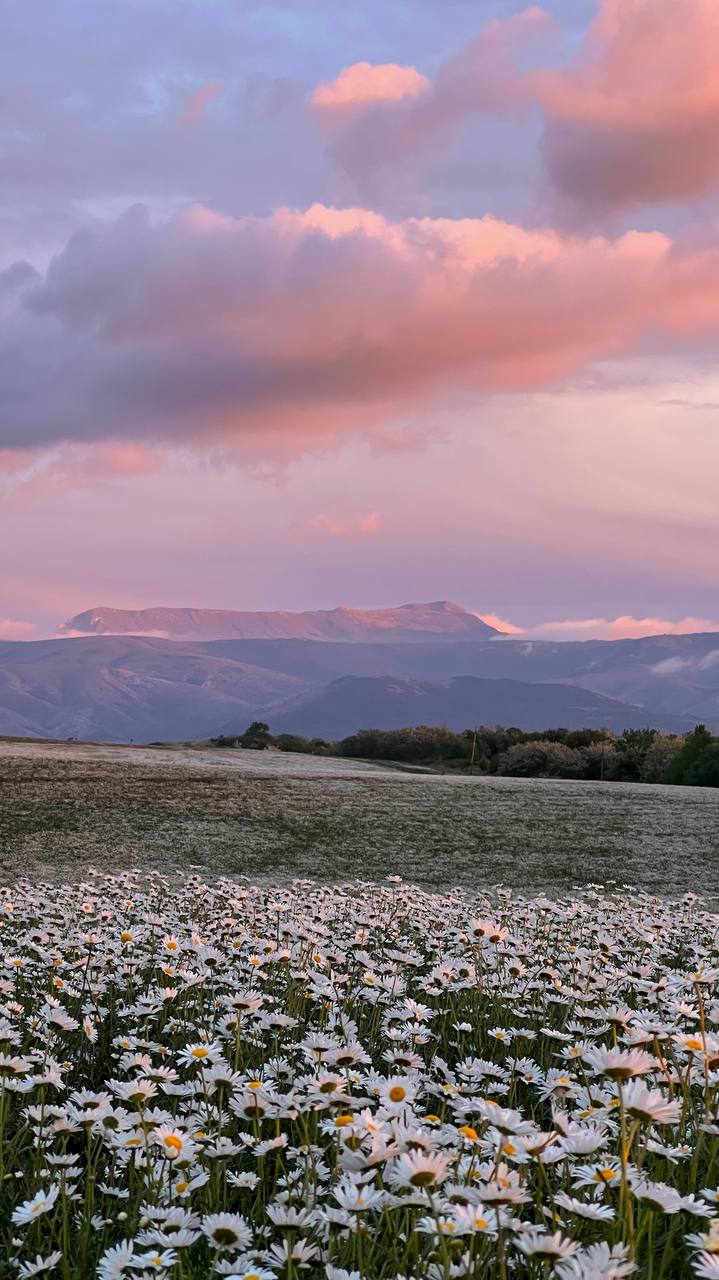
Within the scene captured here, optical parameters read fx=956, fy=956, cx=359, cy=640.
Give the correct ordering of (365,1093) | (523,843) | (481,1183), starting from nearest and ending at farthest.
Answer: (481,1183) → (365,1093) → (523,843)

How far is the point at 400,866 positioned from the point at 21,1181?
22.5m

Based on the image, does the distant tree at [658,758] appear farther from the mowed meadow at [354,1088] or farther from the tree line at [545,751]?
the mowed meadow at [354,1088]

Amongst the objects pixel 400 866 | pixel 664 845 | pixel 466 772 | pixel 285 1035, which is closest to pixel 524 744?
pixel 466 772

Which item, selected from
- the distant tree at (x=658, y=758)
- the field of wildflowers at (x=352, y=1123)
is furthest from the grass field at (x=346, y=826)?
the field of wildflowers at (x=352, y=1123)

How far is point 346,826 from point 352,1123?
28900 mm

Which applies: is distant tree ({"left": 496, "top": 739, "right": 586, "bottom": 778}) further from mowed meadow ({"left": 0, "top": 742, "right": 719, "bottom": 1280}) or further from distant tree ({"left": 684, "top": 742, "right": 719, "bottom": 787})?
mowed meadow ({"left": 0, "top": 742, "right": 719, "bottom": 1280})

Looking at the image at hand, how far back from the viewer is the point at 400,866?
2698 centimetres

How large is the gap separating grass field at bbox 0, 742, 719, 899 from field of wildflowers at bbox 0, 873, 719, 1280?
16.0 meters

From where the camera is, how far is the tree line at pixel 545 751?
5578 centimetres

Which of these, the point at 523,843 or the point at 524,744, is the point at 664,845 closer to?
the point at 523,843

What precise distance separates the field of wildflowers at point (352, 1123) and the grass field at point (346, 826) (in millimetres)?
16004

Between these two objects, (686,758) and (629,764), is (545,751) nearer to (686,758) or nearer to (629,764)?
(629,764)

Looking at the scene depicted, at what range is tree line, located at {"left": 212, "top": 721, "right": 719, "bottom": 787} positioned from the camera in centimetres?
5578

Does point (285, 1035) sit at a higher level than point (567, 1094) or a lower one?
lower
